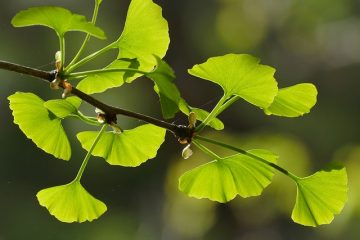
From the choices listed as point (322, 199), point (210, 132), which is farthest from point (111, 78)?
point (210, 132)

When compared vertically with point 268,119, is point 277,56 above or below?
above

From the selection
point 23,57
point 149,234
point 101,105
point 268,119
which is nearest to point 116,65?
point 101,105

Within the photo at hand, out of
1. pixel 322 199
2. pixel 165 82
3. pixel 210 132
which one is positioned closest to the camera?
pixel 165 82

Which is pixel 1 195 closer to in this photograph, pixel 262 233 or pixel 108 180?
pixel 108 180

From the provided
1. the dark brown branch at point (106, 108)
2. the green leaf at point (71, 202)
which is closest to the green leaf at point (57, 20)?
the dark brown branch at point (106, 108)

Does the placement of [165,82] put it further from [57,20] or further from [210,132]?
[210,132]

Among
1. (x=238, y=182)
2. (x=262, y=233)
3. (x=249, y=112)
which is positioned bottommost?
(x=262, y=233)
